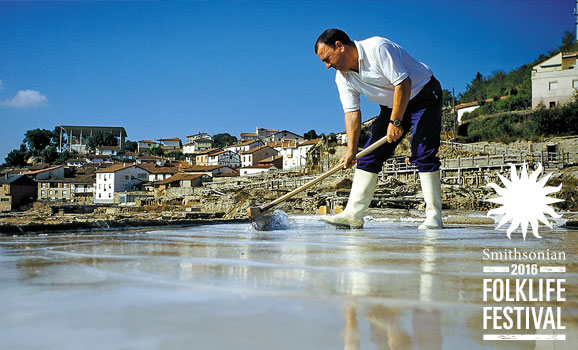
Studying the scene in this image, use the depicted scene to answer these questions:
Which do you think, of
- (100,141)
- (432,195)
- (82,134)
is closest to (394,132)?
(432,195)

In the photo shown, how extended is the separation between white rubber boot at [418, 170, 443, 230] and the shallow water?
1838 mm

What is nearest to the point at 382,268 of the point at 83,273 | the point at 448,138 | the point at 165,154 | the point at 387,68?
the point at 83,273

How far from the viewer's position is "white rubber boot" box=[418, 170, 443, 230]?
3582 millimetres

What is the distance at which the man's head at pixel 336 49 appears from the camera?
10.5 feet

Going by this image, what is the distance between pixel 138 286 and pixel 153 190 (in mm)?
50972

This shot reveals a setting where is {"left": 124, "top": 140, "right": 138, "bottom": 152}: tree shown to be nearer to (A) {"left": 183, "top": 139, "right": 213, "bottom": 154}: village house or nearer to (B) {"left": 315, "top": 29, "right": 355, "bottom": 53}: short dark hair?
(A) {"left": 183, "top": 139, "right": 213, "bottom": 154}: village house

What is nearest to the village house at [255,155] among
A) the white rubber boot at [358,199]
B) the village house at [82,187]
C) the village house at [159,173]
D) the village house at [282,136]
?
the village house at [159,173]

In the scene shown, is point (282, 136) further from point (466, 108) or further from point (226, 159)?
point (466, 108)

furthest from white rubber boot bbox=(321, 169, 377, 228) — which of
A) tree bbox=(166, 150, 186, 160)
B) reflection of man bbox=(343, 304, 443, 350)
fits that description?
tree bbox=(166, 150, 186, 160)

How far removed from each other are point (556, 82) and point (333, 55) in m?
40.1

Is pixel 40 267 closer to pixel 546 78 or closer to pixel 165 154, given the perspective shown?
pixel 546 78

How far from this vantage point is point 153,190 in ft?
164

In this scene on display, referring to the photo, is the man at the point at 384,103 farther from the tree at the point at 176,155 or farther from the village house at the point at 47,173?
the tree at the point at 176,155

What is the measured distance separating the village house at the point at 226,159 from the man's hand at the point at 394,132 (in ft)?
205
